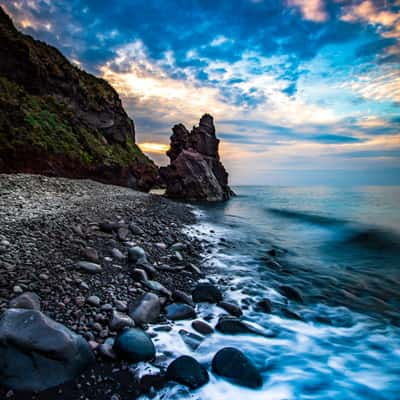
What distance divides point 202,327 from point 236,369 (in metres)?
0.87

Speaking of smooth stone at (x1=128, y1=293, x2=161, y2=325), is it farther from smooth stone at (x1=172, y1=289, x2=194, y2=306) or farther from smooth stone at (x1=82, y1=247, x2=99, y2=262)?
smooth stone at (x1=82, y1=247, x2=99, y2=262)

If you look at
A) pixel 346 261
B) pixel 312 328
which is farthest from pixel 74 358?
pixel 346 261

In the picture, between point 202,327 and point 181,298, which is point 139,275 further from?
point 202,327

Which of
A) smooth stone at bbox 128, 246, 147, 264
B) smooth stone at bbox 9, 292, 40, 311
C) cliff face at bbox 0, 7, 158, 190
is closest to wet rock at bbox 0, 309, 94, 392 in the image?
smooth stone at bbox 9, 292, 40, 311

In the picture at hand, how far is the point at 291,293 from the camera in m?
5.43

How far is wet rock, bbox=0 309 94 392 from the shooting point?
224cm

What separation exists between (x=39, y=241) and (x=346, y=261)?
927 centimetres

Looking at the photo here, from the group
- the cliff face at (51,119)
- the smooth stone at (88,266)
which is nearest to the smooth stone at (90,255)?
the smooth stone at (88,266)

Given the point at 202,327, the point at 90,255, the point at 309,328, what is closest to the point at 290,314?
the point at 309,328

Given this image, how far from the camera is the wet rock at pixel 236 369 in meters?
2.83

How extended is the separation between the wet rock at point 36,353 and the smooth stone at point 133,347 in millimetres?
355

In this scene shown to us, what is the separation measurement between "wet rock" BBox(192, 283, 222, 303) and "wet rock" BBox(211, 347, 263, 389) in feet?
5.17

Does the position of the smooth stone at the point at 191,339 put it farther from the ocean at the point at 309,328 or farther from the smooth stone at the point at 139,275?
the smooth stone at the point at 139,275

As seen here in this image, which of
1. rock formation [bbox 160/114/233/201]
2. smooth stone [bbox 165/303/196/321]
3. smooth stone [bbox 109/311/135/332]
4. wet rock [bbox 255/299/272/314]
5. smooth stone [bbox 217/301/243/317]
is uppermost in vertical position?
rock formation [bbox 160/114/233/201]
